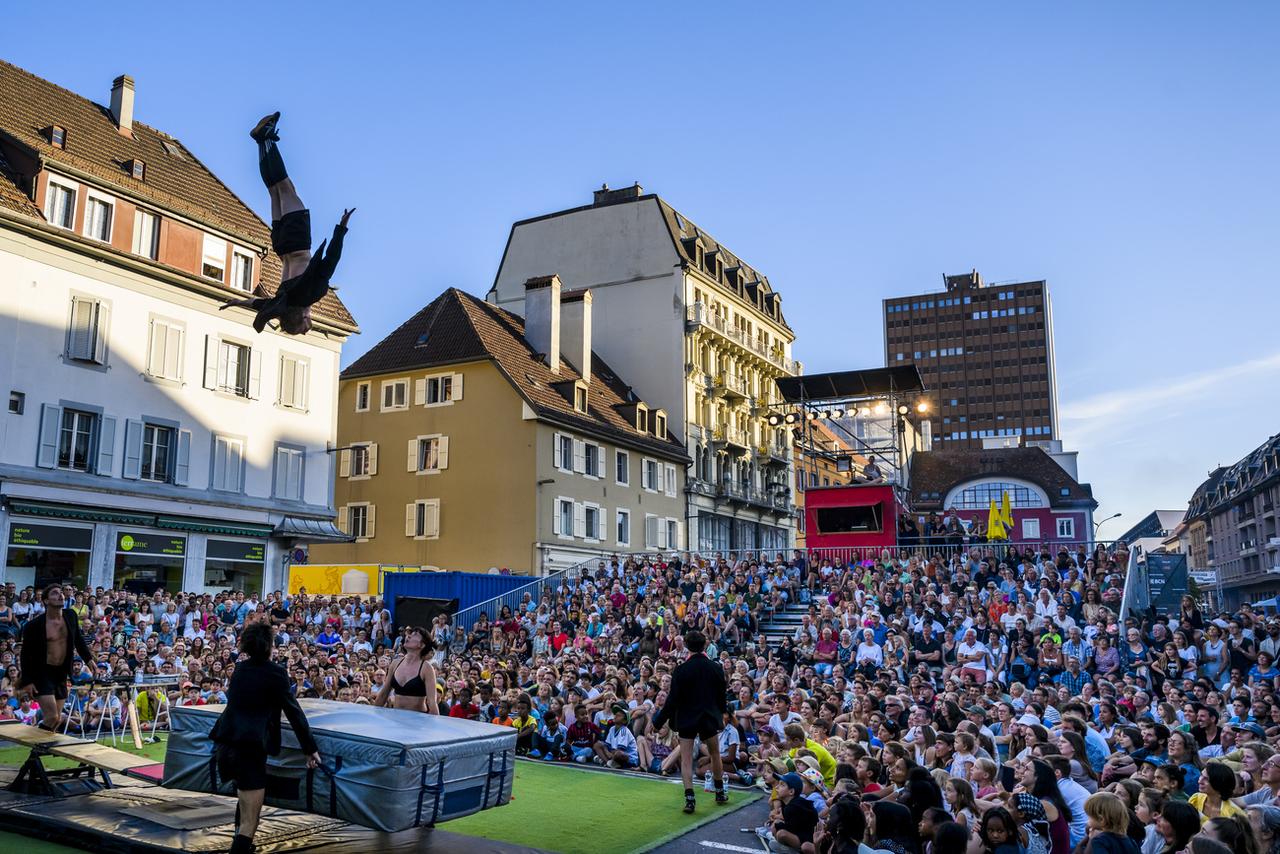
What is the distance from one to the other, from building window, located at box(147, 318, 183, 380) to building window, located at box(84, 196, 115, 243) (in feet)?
8.96

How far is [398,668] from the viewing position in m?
10.6

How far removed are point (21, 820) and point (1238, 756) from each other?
11.5 m

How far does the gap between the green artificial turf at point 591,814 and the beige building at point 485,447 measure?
83.5ft

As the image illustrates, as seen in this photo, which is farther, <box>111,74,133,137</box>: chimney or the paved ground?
<box>111,74,133,137</box>: chimney

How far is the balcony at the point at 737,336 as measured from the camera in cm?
5025

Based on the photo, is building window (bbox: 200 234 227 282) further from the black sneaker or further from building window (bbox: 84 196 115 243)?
the black sneaker

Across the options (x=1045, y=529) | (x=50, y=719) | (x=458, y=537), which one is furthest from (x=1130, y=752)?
(x=1045, y=529)

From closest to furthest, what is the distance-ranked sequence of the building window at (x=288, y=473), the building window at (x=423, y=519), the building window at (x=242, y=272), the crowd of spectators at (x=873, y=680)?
the crowd of spectators at (x=873, y=680) < the building window at (x=242, y=272) < the building window at (x=288, y=473) < the building window at (x=423, y=519)

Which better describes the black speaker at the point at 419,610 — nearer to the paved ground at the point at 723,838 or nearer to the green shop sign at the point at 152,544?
the green shop sign at the point at 152,544

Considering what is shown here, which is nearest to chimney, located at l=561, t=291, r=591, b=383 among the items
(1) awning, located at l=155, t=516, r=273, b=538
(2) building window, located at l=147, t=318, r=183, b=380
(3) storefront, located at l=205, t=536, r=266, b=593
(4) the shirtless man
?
(1) awning, located at l=155, t=516, r=273, b=538

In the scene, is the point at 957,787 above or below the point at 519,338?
below

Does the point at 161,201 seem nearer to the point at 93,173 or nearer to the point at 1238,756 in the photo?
the point at 93,173

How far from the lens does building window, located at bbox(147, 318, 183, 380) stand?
29922 mm

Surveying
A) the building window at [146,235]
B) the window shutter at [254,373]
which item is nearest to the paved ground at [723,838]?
the building window at [146,235]
